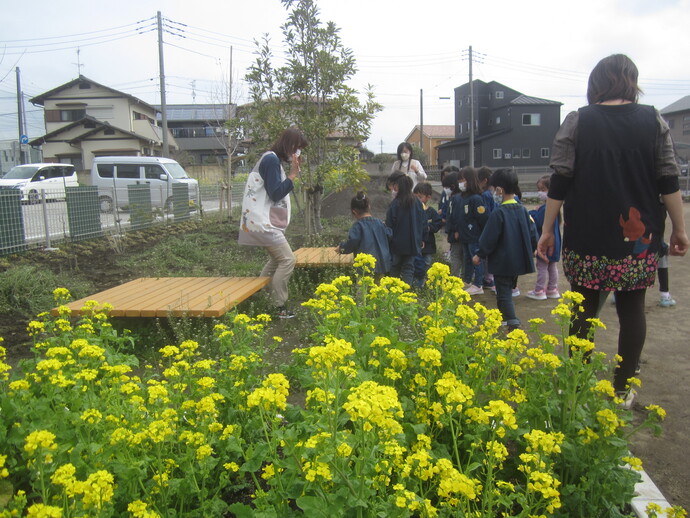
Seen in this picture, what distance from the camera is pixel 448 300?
106 inches

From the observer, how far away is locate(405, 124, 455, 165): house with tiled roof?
211 ft

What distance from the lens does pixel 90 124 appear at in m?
38.6

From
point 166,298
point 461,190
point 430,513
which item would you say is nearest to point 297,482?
point 430,513

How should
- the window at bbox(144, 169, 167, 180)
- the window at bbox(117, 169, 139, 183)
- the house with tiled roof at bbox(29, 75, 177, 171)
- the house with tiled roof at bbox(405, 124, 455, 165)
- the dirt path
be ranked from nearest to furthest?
the dirt path < the window at bbox(144, 169, 167, 180) < the window at bbox(117, 169, 139, 183) < the house with tiled roof at bbox(29, 75, 177, 171) < the house with tiled roof at bbox(405, 124, 455, 165)

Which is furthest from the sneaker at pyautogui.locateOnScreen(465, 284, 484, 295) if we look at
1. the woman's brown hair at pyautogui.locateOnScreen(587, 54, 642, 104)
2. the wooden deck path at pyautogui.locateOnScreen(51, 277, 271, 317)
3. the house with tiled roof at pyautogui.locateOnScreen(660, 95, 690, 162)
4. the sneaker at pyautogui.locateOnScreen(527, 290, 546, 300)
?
the house with tiled roof at pyautogui.locateOnScreen(660, 95, 690, 162)

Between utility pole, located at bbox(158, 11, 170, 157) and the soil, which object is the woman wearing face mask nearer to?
the soil

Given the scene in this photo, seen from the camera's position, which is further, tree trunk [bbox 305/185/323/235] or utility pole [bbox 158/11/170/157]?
utility pole [bbox 158/11/170/157]

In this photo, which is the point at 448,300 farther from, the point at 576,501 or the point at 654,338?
the point at 654,338

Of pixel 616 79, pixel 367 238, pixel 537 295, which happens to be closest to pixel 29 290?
pixel 367 238

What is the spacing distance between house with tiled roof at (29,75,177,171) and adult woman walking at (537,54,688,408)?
39879 mm

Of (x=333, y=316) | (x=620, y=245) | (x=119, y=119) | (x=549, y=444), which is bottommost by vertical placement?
(x=549, y=444)

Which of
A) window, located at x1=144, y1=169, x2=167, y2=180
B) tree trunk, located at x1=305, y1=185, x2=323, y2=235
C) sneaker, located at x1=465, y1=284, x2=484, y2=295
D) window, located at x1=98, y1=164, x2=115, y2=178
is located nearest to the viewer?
sneaker, located at x1=465, y1=284, x2=484, y2=295

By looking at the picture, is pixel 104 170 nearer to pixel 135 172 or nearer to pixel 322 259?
pixel 135 172

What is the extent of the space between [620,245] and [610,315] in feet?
9.50
